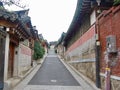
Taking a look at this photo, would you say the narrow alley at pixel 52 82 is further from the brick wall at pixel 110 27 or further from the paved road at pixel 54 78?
the brick wall at pixel 110 27

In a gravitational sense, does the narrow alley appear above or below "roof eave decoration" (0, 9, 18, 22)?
below

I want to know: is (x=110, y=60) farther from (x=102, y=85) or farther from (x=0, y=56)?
(x=0, y=56)

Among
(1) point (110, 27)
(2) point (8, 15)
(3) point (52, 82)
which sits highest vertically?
(2) point (8, 15)

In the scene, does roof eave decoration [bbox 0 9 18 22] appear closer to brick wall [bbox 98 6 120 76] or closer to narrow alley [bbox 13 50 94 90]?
narrow alley [bbox 13 50 94 90]

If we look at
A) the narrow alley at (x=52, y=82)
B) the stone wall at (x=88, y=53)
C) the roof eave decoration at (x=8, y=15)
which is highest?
the roof eave decoration at (x=8, y=15)

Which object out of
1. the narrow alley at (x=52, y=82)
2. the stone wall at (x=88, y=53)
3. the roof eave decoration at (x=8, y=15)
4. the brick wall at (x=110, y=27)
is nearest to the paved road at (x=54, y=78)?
the narrow alley at (x=52, y=82)

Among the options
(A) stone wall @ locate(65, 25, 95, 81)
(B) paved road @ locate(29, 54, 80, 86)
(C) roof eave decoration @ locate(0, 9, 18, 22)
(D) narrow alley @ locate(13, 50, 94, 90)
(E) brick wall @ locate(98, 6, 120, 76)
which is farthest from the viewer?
(B) paved road @ locate(29, 54, 80, 86)

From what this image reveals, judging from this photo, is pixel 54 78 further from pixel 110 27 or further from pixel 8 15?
pixel 8 15

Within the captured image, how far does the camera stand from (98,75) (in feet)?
35.8

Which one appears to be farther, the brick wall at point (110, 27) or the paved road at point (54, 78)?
the paved road at point (54, 78)

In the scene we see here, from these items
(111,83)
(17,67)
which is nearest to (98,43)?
(111,83)

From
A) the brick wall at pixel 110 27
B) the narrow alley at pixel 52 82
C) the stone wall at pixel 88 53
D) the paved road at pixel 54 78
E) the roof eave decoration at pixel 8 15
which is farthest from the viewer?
the paved road at pixel 54 78

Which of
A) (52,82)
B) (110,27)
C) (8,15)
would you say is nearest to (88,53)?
(52,82)

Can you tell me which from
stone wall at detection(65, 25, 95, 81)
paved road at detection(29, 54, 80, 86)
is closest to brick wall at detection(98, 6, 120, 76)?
stone wall at detection(65, 25, 95, 81)
